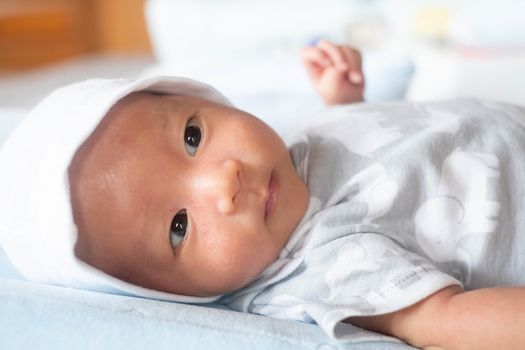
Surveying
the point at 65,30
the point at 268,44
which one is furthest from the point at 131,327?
the point at 65,30

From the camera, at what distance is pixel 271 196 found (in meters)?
0.75

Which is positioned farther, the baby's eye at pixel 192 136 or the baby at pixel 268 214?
the baby's eye at pixel 192 136

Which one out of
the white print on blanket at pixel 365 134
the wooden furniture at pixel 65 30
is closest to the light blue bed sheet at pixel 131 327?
the white print on blanket at pixel 365 134

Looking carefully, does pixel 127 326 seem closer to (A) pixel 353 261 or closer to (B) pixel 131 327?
(B) pixel 131 327

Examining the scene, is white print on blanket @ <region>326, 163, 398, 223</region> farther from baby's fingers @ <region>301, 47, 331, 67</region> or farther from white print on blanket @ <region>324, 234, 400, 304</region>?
baby's fingers @ <region>301, 47, 331, 67</region>

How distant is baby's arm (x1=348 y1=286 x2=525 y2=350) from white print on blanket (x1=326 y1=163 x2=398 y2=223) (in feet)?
0.45

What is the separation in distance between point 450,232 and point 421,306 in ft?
0.45

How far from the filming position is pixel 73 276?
0.67m

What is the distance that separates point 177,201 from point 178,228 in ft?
0.10

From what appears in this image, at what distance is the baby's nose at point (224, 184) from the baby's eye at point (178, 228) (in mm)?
41

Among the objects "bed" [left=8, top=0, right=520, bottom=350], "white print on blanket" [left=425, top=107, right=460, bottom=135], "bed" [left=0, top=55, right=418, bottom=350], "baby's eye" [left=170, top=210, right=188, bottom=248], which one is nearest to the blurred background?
"bed" [left=8, top=0, right=520, bottom=350]

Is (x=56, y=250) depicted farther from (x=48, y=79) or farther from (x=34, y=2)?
(x=34, y=2)

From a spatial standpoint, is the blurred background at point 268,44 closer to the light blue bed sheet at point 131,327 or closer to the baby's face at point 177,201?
the baby's face at point 177,201

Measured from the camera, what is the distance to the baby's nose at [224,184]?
688 millimetres
